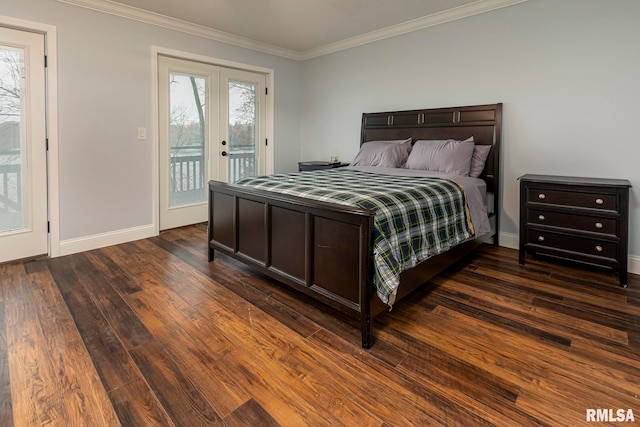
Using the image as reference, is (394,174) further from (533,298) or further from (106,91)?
(106,91)

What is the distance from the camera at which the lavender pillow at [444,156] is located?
134 inches

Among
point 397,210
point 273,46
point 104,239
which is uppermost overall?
point 273,46

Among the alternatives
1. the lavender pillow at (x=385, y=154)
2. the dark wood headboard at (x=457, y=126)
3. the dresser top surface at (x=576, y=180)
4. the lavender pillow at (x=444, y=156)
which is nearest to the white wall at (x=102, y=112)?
the lavender pillow at (x=385, y=154)

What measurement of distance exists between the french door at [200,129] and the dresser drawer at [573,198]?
3.55m

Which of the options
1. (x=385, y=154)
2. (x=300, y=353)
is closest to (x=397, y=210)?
(x=300, y=353)

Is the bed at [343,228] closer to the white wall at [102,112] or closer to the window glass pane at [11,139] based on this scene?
the white wall at [102,112]

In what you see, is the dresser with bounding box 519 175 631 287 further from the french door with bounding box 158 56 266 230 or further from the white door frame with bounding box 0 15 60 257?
the white door frame with bounding box 0 15 60 257

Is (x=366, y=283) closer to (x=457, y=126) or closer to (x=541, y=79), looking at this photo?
(x=457, y=126)

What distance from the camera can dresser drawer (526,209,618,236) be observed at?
266 cm

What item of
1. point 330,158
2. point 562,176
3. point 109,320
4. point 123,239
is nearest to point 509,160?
point 562,176

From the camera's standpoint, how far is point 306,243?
2180 millimetres

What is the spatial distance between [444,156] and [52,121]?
11.9 ft

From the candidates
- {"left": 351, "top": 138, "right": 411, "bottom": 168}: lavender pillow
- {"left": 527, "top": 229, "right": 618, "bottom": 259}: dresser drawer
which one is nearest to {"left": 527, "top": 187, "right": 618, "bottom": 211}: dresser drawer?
{"left": 527, "top": 229, "right": 618, "bottom": 259}: dresser drawer

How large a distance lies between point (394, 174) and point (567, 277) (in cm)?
163
